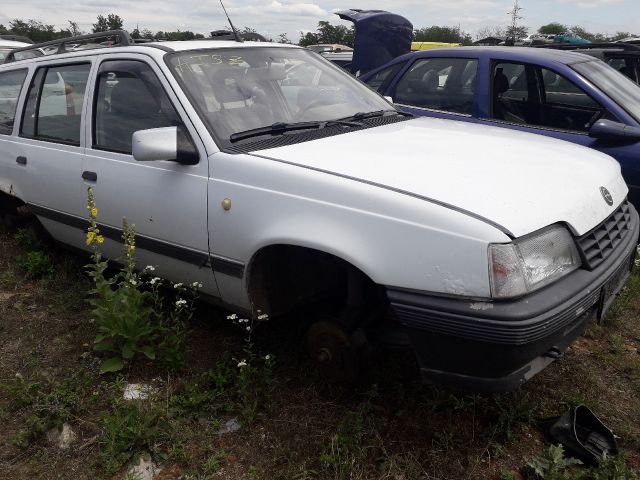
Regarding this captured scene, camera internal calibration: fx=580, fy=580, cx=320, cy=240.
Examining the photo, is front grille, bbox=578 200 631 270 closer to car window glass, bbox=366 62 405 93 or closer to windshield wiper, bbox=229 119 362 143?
windshield wiper, bbox=229 119 362 143

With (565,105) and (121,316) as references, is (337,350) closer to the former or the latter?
(121,316)

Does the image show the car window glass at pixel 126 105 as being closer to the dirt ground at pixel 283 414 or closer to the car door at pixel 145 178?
the car door at pixel 145 178

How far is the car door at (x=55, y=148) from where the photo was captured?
140 inches

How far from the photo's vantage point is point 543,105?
15.6ft

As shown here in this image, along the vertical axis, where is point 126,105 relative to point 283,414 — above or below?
above

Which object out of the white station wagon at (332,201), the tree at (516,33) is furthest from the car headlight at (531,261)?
the tree at (516,33)

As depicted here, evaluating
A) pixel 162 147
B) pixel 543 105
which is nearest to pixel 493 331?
pixel 162 147

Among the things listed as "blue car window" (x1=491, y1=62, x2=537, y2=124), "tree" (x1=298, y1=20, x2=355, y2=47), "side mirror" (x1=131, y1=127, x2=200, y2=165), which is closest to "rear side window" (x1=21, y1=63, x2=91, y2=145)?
"side mirror" (x1=131, y1=127, x2=200, y2=165)

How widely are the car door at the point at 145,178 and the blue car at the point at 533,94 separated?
106 inches

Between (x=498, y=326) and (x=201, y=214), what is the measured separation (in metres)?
1.48

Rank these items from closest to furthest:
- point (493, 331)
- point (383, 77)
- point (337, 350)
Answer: point (493, 331) < point (337, 350) < point (383, 77)

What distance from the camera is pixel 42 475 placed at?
7.67 ft

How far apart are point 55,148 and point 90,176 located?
0.52 m

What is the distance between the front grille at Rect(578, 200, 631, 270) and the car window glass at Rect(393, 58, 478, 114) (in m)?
2.23
